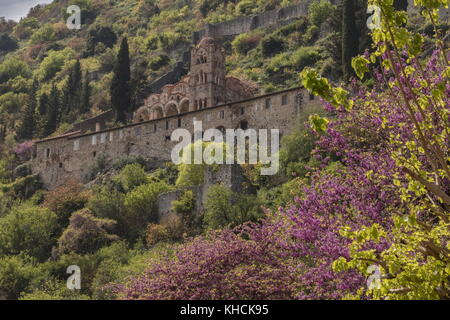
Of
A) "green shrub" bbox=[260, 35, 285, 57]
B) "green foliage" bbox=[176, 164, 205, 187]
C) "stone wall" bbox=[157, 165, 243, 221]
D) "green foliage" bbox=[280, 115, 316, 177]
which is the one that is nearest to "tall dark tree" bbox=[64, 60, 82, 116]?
"green shrub" bbox=[260, 35, 285, 57]

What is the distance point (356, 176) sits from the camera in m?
23.3

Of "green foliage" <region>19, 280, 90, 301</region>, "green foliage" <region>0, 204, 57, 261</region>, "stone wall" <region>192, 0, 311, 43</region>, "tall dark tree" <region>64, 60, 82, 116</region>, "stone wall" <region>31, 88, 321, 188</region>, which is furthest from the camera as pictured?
"stone wall" <region>192, 0, 311, 43</region>

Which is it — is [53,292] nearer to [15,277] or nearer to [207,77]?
[15,277]

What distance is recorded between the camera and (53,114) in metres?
86.4

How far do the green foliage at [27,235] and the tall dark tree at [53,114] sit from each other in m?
34.1

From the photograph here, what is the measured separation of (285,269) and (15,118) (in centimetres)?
8899

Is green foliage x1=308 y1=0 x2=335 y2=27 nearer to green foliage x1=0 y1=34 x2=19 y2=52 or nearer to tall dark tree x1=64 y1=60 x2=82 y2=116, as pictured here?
tall dark tree x1=64 y1=60 x2=82 y2=116

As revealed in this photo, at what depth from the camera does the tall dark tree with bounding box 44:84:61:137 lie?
84.3 metres

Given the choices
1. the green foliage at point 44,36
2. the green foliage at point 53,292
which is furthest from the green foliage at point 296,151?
the green foliage at point 44,36

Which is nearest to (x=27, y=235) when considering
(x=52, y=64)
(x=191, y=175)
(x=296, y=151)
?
(x=191, y=175)

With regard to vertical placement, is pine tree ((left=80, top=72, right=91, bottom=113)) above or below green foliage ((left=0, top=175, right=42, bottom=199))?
above

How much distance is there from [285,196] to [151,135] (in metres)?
24.7

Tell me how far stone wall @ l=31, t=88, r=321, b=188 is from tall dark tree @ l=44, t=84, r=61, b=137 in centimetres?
1273
